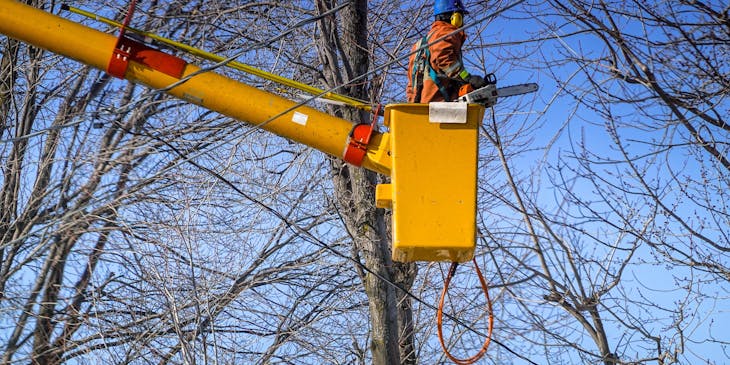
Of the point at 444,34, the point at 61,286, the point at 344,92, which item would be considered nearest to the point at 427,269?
the point at 344,92

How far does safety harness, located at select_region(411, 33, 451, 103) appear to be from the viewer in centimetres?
614

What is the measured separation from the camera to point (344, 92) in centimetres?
956

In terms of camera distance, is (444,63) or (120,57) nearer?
(444,63)

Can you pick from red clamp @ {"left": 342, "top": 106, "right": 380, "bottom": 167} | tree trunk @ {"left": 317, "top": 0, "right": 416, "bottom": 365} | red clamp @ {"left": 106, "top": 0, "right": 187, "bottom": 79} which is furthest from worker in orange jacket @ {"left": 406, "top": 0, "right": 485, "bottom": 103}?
tree trunk @ {"left": 317, "top": 0, "right": 416, "bottom": 365}

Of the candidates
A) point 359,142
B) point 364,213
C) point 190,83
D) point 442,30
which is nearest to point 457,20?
point 442,30

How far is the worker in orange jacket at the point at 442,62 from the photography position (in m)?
6.02

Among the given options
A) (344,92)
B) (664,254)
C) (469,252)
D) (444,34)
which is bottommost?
(469,252)

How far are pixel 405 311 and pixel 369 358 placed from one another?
2.74ft

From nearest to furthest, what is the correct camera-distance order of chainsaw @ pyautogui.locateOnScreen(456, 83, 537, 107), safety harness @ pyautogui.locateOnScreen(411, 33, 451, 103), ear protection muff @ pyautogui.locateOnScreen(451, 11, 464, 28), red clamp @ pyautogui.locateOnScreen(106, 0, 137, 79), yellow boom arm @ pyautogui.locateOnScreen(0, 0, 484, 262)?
yellow boom arm @ pyautogui.locateOnScreen(0, 0, 484, 262)
chainsaw @ pyautogui.locateOnScreen(456, 83, 537, 107)
safety harness @ pyautogui.locateOnScreen(411, 33, 451, 103)
ear protection muff @ pyautogui.locateOnScreen(451, 11, 464, 28)
red clamp @ pyautogui.locateOnScreen(106, 0, 137, 79)

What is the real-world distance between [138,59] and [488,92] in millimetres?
2551

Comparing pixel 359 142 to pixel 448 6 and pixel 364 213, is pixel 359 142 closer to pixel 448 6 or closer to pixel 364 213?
pixel 448 6

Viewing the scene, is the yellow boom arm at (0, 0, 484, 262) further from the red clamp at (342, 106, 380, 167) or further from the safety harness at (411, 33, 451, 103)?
the safety harness at (411, 33, 451, 103)

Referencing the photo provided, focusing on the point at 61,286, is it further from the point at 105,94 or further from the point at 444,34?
the point at 444,34

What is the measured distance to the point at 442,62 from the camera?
607 cm
